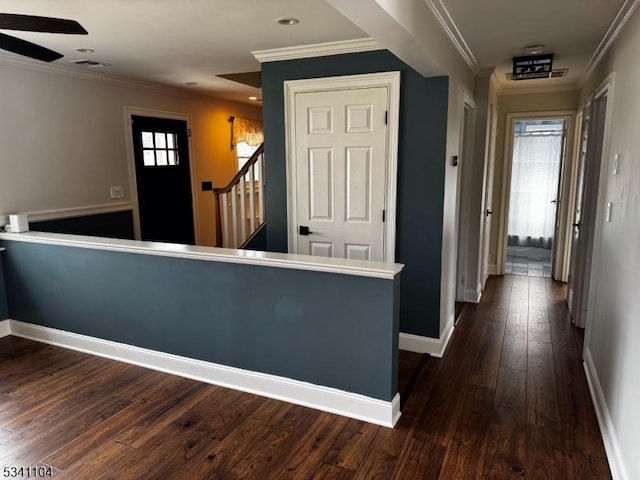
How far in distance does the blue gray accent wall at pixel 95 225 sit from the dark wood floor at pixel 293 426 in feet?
3.81

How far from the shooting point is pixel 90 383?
2.95 m

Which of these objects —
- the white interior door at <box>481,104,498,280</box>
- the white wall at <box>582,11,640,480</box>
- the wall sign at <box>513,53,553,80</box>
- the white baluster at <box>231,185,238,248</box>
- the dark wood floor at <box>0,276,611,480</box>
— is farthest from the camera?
the white interior door at <box>481,104,498,280</box>

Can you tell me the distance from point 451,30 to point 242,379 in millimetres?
2591

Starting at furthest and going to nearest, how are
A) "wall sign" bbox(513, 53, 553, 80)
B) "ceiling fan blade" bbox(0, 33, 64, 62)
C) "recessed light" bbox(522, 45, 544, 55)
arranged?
"wall sign" bbox(513, 53, 553, 80) < "recessed light" bbox(522, 45, 544, 55) < "ceiling fan blade" bbox(0, 33, 64, 62)

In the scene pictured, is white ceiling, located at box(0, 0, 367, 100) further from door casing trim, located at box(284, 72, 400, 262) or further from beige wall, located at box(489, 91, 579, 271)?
beige wall, located at box(489, 91, 579, 271)

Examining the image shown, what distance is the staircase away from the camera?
13.7 feet

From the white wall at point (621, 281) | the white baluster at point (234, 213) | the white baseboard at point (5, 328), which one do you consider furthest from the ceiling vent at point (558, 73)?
the white baseboard at point (5, 328)

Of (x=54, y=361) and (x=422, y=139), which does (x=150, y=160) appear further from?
(x=422, y=139)

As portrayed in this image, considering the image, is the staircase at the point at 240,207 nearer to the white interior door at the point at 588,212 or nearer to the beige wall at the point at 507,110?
the white interior door at the point at 588,212

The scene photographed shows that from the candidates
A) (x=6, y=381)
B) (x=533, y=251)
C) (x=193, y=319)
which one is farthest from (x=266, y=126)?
(x=533, y=251)

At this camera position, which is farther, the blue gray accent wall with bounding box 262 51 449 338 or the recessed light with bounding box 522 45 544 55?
the recessed light with bounding box 522 45 544 55

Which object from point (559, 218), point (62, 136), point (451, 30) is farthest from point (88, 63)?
point (559, 218)

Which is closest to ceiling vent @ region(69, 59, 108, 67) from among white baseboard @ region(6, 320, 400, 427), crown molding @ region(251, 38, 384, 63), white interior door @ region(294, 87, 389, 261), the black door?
the black door

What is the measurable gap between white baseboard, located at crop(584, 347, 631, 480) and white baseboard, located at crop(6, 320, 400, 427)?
1045 mm
